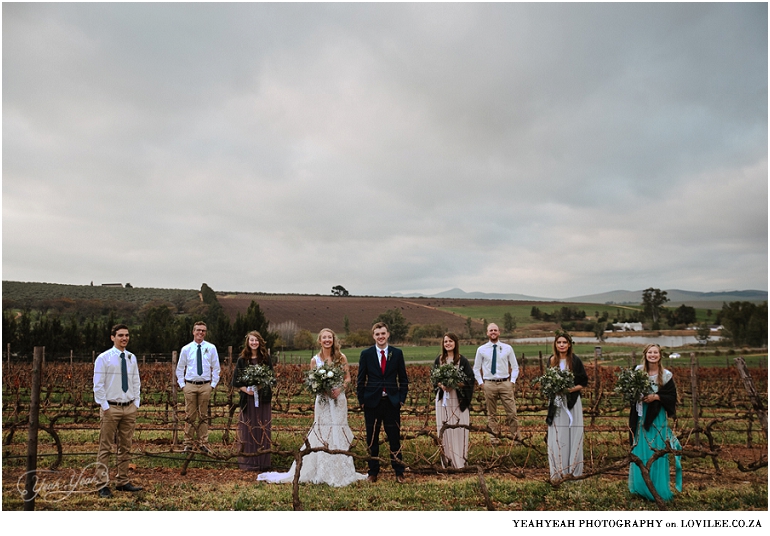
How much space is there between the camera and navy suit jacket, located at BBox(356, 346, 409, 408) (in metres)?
6.63

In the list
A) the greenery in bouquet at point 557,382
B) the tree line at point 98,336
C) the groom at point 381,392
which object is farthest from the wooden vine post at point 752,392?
the tree line at point 98,336

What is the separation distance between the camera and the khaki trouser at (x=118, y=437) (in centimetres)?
599

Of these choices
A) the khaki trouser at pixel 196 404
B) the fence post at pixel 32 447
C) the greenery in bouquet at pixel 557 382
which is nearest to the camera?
the fence post at pixel 32 447

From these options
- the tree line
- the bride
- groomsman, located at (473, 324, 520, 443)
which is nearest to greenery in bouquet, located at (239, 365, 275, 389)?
the bride

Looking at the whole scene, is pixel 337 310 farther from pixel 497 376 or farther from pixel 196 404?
pixel 196 404

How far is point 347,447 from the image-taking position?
269 inches

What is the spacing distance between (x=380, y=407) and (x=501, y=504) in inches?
72.0

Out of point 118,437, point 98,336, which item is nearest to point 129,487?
point 118,437

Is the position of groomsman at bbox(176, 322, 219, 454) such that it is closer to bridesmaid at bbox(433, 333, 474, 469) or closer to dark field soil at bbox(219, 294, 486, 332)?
bridesmaid at bbox(433, 333, 474, 469)

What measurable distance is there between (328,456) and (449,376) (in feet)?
6.53

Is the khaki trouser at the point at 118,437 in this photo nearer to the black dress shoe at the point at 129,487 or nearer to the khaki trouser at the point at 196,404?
the black dress shoe at the point at 129,487
